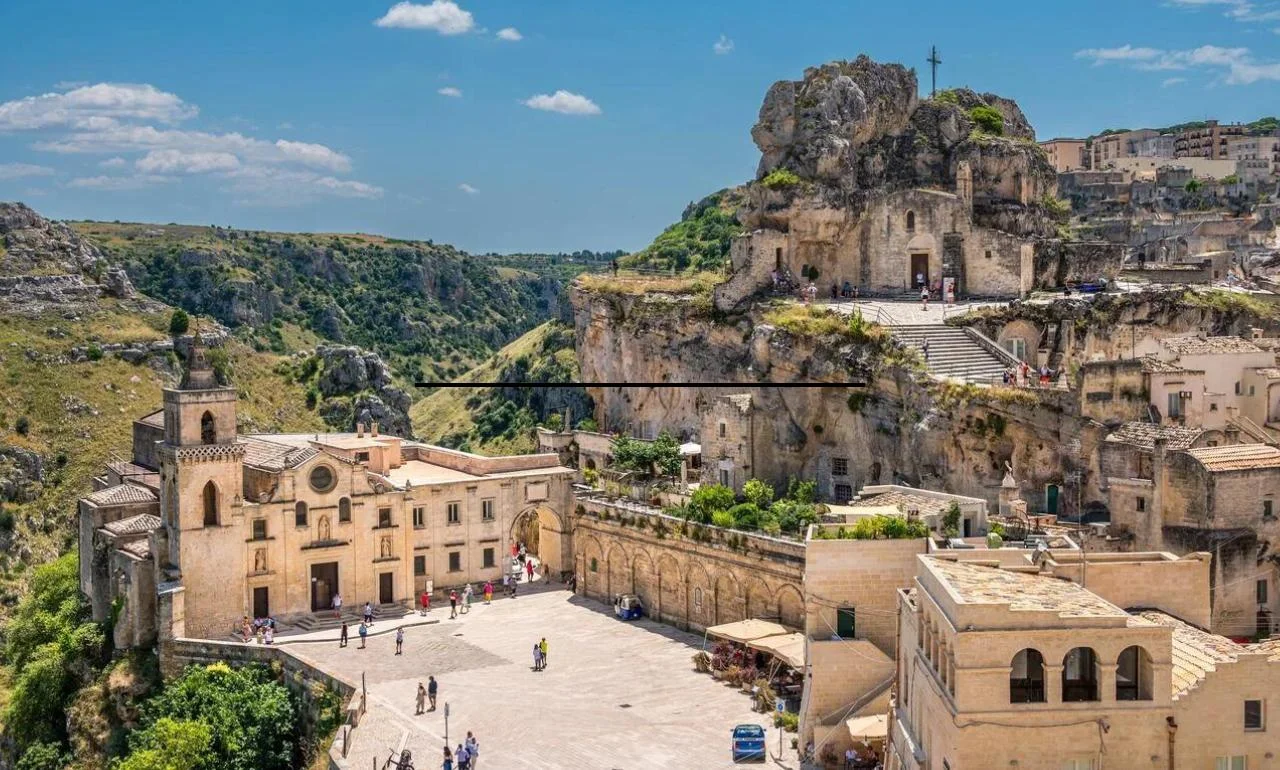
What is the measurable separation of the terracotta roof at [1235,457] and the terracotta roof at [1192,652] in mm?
9958

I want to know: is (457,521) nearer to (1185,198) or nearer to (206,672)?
(206,672)

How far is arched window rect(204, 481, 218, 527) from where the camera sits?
54.1 m

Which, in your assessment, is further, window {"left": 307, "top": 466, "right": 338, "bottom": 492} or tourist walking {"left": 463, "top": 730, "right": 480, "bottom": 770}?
window {"left": 307, "top": 466, "right": 338, "bottom": 492}

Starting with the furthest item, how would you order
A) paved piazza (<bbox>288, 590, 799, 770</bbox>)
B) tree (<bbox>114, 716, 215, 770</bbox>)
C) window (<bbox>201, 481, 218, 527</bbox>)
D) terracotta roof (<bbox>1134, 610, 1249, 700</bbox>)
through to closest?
1. window (<bbox>201, 481, 218, 527</bbox>)
2. tree (<bbox>114, 716, 215, 770</bbox>)
3. paved piazza (<bbox>288, 590, 799, 770</bbox>)
4. terracotta roof (<bbox>1134, 610, 1249, 700</bbox>)

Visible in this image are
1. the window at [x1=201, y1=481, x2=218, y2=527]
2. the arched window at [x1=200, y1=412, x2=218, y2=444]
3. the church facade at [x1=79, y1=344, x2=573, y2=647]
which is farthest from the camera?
the arched window at [x1=200, y1=412, x2=218, y2=444]

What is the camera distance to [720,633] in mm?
47031

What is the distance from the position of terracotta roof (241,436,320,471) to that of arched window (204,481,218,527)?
236cm

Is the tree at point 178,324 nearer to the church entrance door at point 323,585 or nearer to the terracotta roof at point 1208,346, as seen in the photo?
the church entrance door at point 323,585

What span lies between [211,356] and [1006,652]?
9289cm

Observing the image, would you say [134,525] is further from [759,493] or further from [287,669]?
[759,493]

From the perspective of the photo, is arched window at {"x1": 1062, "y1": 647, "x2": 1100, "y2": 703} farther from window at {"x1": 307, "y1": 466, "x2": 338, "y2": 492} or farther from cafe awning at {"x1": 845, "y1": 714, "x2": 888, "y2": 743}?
window at {"x1": 307, "y1": 466, "x2": 338, "y2": 492}

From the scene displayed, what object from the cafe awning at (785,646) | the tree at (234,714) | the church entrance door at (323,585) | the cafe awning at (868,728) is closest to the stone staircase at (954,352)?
the cafe awning at (785,646)

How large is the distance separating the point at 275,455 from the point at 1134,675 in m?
38.2

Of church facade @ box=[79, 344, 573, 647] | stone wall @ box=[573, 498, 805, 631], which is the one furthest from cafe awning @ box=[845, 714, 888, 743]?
church facade @ box=[79, 344, 573, 647]
